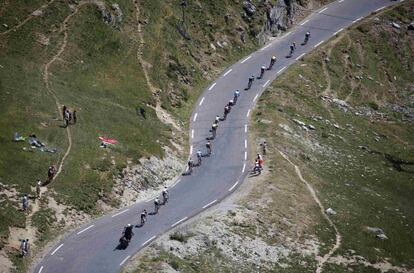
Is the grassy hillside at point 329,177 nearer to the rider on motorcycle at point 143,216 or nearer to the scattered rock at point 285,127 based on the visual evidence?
the scattered rock at point 285,127

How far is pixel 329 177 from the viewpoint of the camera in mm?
77000

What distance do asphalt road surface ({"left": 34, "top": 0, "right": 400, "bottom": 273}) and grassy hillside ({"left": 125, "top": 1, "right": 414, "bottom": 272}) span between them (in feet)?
6.36

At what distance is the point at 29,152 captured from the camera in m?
63.4

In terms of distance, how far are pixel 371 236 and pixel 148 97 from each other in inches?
1235

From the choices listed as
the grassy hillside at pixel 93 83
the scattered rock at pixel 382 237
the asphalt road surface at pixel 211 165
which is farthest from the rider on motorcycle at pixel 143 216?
the scattered rock at pixel 382 237

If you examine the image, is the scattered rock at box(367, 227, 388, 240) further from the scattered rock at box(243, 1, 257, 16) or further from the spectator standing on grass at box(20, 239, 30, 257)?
the scattered rock at box(243, 1, 257, 16)

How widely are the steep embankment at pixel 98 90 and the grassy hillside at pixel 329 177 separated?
9.27m

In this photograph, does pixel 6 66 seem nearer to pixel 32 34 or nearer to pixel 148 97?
pixel 32 34

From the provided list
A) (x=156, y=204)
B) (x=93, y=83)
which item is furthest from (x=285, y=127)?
(x=156, y=204)

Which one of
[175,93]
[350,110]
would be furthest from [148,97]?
[350,110]

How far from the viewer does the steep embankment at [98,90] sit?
6041cm

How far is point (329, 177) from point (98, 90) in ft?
92.6

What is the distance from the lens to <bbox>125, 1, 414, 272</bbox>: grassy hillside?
60.5 m

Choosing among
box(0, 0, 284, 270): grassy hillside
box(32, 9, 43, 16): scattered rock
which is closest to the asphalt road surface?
box(0, 0, 284, 270): grassy hillside
